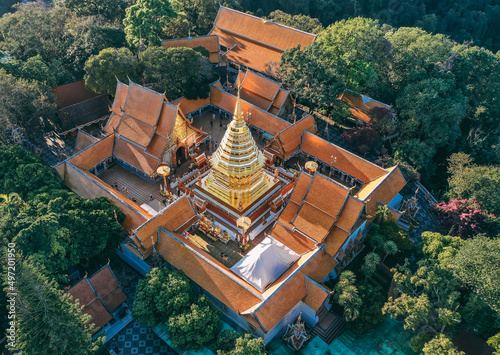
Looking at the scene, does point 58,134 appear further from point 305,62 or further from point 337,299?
point 337,299

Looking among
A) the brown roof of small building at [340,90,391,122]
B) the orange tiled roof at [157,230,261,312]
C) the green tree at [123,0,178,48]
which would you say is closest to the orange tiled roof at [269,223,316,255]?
the orange tiled roof at [157,230,261,312]

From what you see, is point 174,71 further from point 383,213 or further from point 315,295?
point 315,295

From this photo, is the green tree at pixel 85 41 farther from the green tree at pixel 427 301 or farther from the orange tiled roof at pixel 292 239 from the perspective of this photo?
the green tree at pixel 427 301

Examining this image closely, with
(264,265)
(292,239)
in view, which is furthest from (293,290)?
(292,239)

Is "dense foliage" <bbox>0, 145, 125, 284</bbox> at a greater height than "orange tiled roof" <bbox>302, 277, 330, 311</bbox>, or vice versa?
"orange tiled roof" <bbox>302, 277, 330, 311</bbox>

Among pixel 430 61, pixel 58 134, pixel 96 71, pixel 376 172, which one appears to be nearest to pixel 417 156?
pixel 376 172

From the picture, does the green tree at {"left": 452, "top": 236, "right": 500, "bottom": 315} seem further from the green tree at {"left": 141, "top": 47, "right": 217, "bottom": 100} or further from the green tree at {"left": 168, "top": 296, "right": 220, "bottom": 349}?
the green tree at {"left": 141, "top": 47, "right": 217, "bottom": 100}
